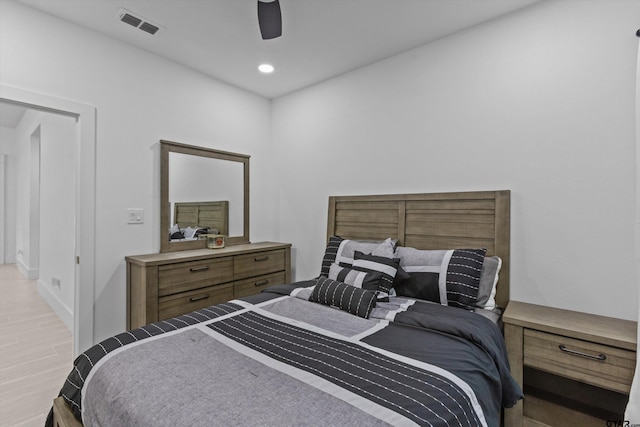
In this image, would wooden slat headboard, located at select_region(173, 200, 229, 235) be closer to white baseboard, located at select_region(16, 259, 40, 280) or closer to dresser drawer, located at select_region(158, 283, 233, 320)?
dresser drawer, located at select_region(158, 283, 233, 320)

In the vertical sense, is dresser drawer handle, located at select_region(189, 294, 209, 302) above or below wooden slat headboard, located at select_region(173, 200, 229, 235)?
below

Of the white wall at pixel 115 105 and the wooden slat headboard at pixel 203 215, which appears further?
the wooden slat headboard at pixel 203 215

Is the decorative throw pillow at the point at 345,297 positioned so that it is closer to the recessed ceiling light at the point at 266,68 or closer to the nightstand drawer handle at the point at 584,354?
the nightstand drawer handle at the point at 584,354

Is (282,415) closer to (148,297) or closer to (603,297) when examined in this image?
(148,297)

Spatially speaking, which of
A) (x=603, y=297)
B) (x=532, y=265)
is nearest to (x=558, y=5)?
(x=532, y=265)

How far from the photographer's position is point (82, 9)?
2.15 metres

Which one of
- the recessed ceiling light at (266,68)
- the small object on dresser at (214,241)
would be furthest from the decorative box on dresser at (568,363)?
the recessed ceiling light at (266,68)

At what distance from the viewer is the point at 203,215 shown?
10.4ft

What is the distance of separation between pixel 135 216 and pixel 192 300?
89 cm

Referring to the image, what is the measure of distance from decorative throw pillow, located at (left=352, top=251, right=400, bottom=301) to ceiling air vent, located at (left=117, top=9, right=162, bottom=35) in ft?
7.76

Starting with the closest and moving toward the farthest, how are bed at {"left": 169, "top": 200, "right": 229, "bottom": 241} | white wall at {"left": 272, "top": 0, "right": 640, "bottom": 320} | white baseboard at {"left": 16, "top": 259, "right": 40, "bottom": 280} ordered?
white wall at {"left": 272, "top": 0, "right": 640, "bottom": 320}
bed at {"left": 169, "top": 200, "right": 229, "bottom": 241}
white baseboard at {"left": 16, "top": 259, "right": 40, "bottom": 280}

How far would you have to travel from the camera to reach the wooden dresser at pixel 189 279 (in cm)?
237

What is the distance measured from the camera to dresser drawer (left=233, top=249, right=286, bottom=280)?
2.98 metres

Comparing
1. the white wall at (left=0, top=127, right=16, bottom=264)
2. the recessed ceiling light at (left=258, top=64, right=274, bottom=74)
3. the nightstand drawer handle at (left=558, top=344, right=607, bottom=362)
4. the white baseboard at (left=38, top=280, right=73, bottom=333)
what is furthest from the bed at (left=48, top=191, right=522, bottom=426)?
the white wall at (left=0, top=127, right=16, bottom=264)
